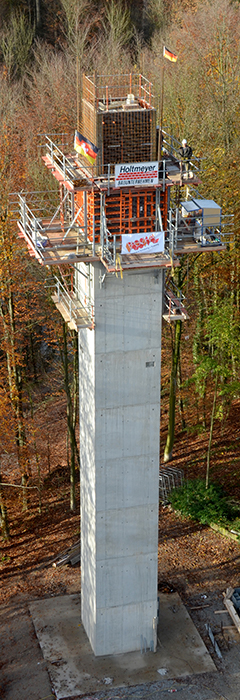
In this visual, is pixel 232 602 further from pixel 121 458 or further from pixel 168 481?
pixel 121 458

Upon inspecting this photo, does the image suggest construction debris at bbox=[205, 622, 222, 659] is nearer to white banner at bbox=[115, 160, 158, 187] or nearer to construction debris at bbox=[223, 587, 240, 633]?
construction debris at bbox=[223, 587, 240, 633]

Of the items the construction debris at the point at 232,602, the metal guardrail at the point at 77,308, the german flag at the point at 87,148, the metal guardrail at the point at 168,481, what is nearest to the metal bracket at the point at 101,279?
the metal guardrail at the point at 77,308

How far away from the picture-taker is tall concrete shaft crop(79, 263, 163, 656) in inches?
1016

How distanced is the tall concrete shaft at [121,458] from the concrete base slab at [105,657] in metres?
0.60

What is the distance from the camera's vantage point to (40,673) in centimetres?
2889

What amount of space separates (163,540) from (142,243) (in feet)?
55.0

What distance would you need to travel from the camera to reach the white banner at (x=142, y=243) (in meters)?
24.0

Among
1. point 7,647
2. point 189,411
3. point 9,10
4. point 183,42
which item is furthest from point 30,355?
point 9,10

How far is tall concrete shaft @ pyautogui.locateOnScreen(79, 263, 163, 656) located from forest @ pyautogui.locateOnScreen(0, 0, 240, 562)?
671 cm

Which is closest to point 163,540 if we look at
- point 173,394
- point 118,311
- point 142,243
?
point 173,394

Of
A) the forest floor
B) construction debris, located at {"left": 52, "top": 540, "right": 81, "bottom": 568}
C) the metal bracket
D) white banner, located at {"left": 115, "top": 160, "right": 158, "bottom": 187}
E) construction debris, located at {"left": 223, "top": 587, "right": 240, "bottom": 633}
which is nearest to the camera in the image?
white banner, located at {"left": 115, "top": 160, "right": 158, "bottom": 187}

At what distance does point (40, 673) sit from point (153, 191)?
1750cm

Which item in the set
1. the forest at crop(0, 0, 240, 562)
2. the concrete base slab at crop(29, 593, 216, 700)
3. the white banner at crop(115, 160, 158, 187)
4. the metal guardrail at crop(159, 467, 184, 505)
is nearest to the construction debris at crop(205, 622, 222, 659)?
the concrete base slab at crop(29, 593, 216, 700)

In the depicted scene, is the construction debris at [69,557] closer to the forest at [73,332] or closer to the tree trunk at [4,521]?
the tree trunk at [4,521]
